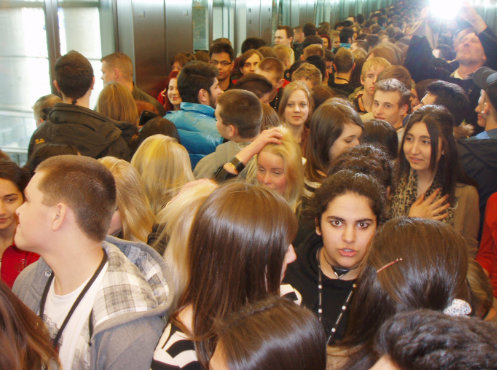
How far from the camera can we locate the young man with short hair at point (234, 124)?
3.11 meters

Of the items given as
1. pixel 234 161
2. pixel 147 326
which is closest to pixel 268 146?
pixel 234 161

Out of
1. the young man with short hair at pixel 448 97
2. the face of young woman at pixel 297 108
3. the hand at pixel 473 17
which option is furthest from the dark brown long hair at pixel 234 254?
the hand at pixel 473 17

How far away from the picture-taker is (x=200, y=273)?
1462 millimetres

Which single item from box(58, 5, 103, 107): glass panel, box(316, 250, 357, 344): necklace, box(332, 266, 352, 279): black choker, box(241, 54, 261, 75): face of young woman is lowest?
box(316, 250, 357, 344): necklace

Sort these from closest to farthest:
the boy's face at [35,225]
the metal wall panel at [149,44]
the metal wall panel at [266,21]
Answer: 1. the boy's face at [35,225]
2. the metal wall panel at [149,44]
3. the metal wall panel at [266,21]

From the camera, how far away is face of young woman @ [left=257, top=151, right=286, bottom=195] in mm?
2727

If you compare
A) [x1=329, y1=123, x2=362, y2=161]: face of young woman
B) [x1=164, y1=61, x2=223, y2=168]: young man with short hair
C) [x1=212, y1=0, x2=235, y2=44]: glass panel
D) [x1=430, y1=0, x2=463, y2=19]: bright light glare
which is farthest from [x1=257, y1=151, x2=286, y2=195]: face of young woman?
[x1=212, y1=0, x2=235, y2=44]: glass panel

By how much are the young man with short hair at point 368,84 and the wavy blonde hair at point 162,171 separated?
283 cm

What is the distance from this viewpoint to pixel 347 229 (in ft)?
6.29

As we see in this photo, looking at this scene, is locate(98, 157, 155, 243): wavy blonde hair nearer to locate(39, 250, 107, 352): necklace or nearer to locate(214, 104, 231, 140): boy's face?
locate(39, 250, 107, 352): necklace

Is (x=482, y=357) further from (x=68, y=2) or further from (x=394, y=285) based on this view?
(x=68, y=2)

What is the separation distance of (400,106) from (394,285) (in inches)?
112

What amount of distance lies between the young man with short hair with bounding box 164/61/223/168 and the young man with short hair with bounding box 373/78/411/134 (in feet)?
4.51

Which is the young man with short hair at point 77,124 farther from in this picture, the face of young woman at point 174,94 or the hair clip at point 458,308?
the hair clip at point 458,308
